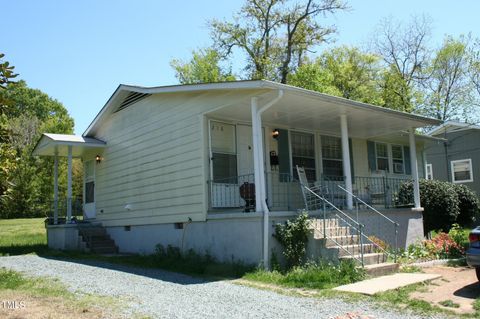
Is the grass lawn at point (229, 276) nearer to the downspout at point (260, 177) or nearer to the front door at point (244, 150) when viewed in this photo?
the downspout at point (260, 177)

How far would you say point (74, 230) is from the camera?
1445cm

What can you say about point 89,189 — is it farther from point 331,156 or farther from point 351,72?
point 351,72

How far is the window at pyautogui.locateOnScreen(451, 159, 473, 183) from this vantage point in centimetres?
2383

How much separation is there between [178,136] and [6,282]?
5.37 metres

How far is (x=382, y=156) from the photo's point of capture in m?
16.9

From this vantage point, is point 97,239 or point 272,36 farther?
point 272,36

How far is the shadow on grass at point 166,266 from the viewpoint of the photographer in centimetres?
A: 945

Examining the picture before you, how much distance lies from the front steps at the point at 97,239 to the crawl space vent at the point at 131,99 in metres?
3.89

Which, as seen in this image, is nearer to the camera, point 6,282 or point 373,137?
point 6,282

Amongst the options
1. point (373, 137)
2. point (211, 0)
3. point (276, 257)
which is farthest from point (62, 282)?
point (211, 0)

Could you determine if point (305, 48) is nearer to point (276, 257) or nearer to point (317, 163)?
point (317, 163)

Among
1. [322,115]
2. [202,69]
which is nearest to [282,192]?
[322,115]

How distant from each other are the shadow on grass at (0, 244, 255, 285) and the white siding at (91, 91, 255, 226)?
1093 mm

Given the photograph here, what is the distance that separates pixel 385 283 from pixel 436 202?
20.3 feet
